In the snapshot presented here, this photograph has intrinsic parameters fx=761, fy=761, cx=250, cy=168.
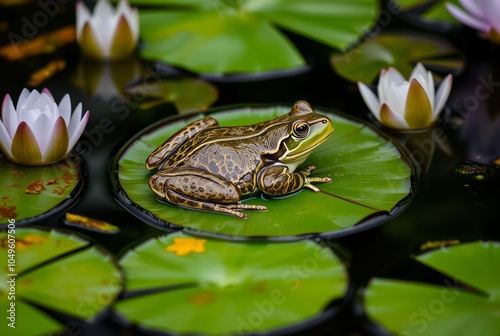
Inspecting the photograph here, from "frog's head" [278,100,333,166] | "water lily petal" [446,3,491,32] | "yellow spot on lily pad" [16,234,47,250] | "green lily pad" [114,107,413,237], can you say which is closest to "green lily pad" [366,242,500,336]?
"green lily pad" [114,107,413,237]

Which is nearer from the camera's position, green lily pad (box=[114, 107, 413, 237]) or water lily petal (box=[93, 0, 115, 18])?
green lily pad (box=[114, 107, 413, 237])

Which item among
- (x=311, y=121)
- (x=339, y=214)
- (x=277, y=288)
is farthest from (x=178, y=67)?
(x=277, y=288)

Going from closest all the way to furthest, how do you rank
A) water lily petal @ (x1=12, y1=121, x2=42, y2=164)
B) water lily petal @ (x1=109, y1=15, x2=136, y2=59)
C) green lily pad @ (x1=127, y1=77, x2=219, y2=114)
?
water lily petal @ (x1=12, y1=121, x2=42, y2=164)
green lily pad @ (x1=127, y1=77, x2=219, y2=114)
water lily petal @ (x1=109, y1=15, x2=136, y2=59)

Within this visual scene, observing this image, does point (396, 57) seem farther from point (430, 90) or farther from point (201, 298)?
point (201, 298)

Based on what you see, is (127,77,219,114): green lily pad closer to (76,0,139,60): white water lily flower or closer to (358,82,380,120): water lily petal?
(76,0,139,60): white water lily flower

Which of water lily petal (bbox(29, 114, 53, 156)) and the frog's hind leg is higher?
water lily petal (bbox(29, 114, 53, 156))

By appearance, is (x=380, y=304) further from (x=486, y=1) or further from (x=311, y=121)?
(x=486, y=1)

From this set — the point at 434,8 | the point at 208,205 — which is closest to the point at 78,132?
the point at 208,205
